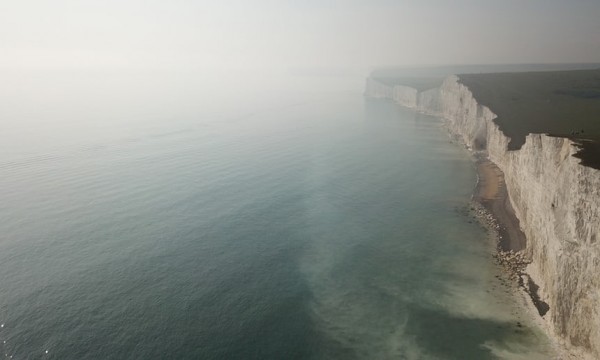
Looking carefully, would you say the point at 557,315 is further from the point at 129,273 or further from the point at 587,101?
the point at 587,101

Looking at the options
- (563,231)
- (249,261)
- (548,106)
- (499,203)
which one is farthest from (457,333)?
(548,106)

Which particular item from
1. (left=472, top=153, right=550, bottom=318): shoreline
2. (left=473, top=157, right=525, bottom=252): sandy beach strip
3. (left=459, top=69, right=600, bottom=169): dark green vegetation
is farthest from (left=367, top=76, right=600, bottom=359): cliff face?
(left=459, top=69, right=600, bottom=169): dark green vegetation

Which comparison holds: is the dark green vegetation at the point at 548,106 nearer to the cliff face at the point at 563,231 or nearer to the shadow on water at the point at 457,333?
the cliff face at the point at 563,231

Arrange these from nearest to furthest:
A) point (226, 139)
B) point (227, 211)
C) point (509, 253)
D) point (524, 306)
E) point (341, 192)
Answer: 1. point (524, 306)
2. point (509, 253)
3. point (227, 211)
4. point (341, 192)
5. point (226, 139)

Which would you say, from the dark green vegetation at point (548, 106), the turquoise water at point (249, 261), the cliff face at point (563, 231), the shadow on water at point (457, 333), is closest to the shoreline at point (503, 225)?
the cliff face at point (563, 231)

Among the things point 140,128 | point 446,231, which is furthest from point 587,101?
point 140,128

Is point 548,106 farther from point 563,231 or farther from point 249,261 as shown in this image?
point 249,261
